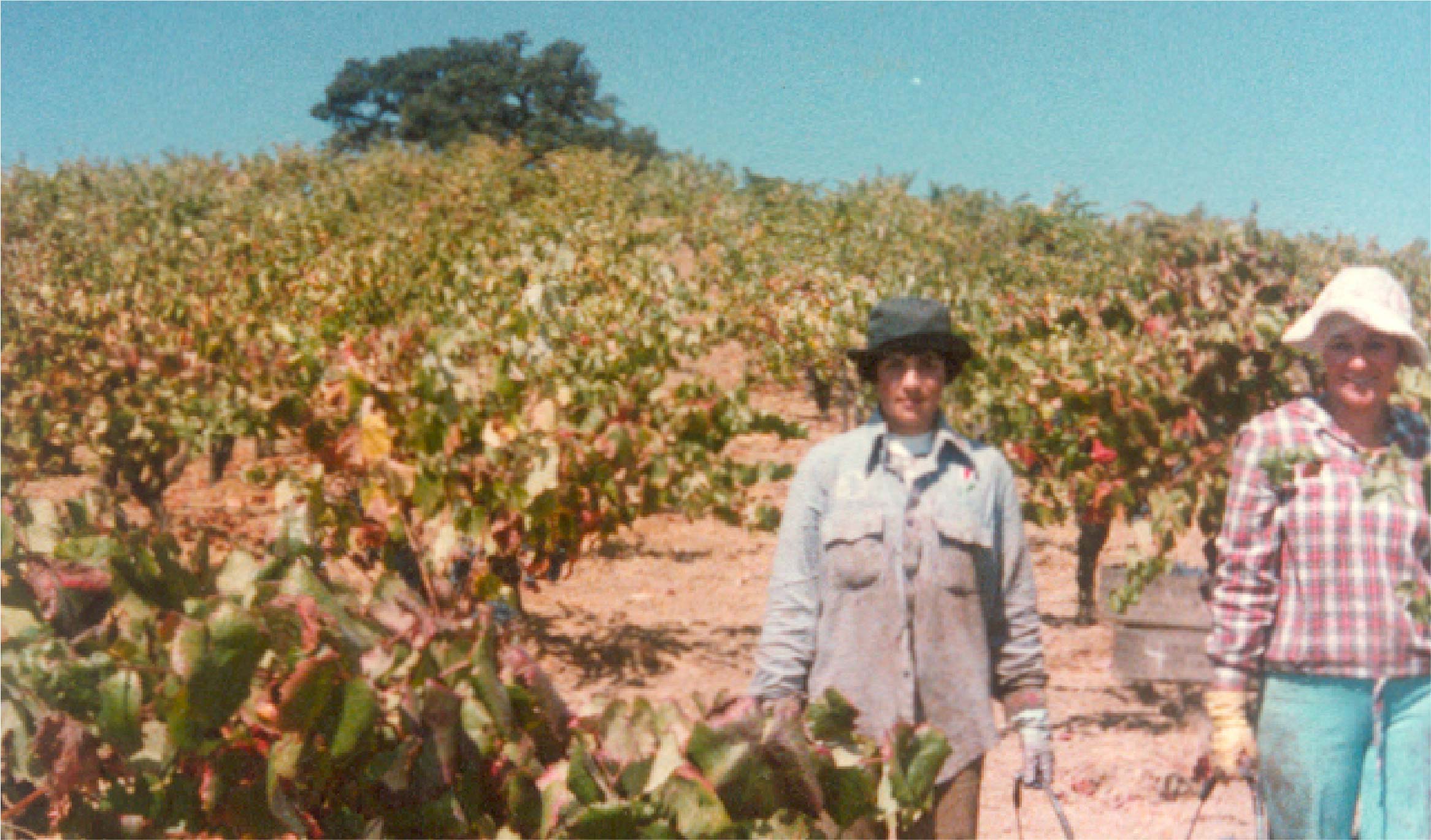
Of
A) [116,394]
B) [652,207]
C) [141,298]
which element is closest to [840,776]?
[116,394]

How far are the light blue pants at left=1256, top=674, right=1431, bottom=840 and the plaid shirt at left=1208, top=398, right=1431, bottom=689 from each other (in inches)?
1.9

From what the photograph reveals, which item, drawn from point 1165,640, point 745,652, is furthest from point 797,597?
point 745,652

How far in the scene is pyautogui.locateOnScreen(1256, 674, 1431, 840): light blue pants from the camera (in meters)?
2.79

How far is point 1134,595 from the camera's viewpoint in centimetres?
487

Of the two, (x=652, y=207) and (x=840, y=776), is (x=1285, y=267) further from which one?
(x=652, y=207)

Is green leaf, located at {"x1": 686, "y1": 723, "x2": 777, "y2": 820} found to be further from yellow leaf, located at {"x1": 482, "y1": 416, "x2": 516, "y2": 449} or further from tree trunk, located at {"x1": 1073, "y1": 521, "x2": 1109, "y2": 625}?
tree trunk, located at {"x1": 1073, "y1": 521, "x2": 1109, "y2": 625}

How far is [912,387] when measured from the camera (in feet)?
9.37

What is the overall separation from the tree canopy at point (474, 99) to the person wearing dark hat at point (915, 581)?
39615mm

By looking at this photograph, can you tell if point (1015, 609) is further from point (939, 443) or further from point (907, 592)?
point (939, 443)

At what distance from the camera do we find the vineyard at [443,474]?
146 centimetres

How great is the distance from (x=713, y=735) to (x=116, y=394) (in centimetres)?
756

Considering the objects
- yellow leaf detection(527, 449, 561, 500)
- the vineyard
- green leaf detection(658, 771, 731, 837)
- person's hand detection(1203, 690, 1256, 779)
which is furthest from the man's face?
yellow leaf detection(527, 449, 561, 500)

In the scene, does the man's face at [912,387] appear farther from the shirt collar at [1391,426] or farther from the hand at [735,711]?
the hand at [735,711]

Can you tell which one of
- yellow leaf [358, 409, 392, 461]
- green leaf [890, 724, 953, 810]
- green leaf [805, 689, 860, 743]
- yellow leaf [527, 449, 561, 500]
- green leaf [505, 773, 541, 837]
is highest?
yellow leaf [358, 409, 392, 461]
